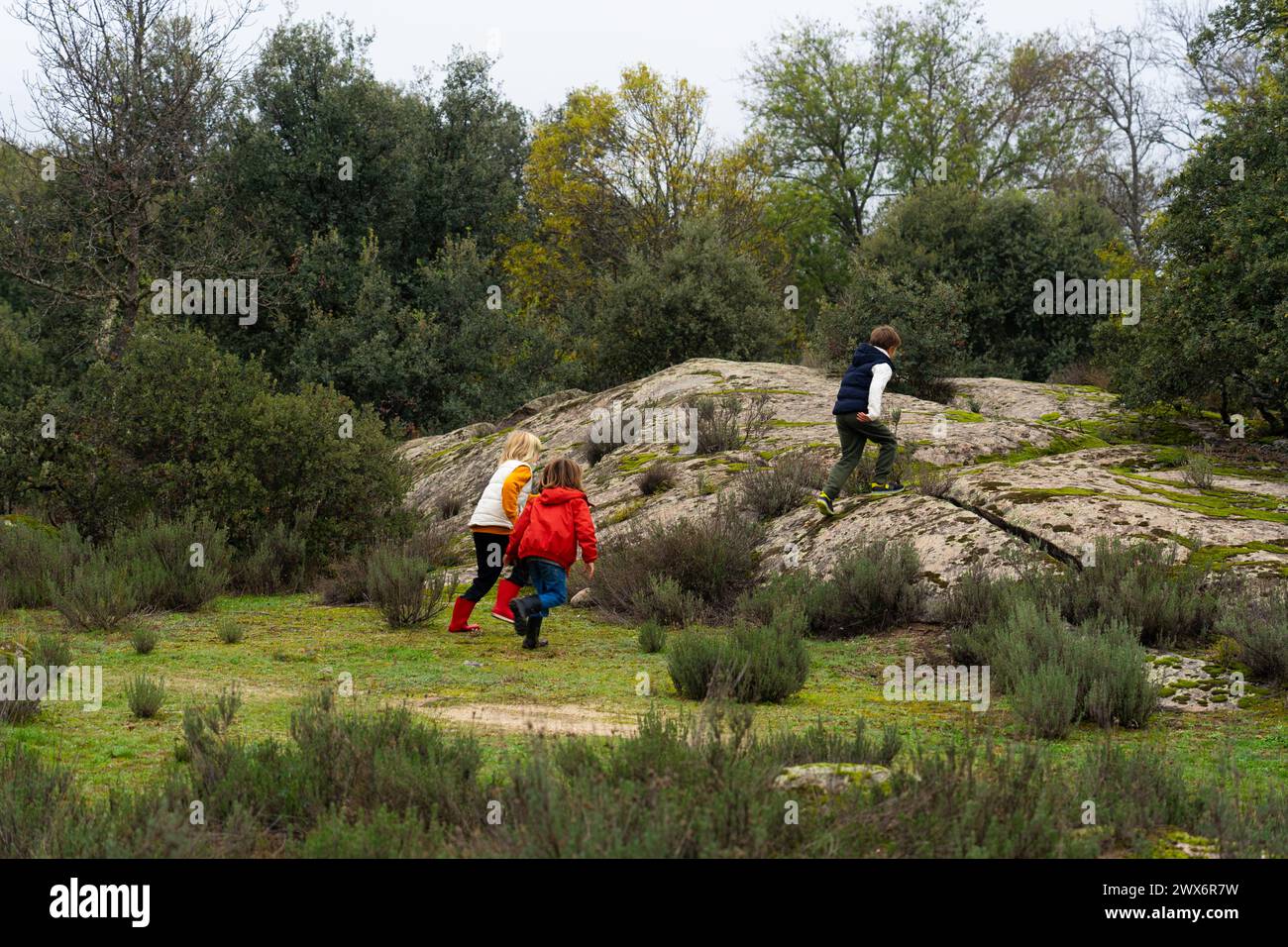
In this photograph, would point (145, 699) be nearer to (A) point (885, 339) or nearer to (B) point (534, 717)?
(B) point (534, 717)

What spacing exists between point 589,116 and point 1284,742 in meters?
32.7

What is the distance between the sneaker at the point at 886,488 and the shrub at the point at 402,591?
14.5ft

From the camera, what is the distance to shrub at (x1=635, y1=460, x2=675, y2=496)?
12838 millimetres

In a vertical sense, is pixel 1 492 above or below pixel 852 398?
below

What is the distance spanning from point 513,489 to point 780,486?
3395 mm

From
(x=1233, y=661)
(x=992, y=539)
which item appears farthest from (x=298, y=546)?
(x=1233, y=661)

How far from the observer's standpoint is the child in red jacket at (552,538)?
8.84 metres

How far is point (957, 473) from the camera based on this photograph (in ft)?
37.3

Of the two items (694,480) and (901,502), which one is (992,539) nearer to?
(901,502)

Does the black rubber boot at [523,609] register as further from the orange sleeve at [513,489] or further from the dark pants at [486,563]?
the orange sleeve at [513,489]

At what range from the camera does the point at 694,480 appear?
41.6ft

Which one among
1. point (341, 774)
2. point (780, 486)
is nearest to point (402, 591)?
point (780, 486)

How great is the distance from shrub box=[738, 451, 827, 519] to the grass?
7.63 feet

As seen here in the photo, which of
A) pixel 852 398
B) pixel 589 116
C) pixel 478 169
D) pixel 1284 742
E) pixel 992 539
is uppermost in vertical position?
pixel 589 116
